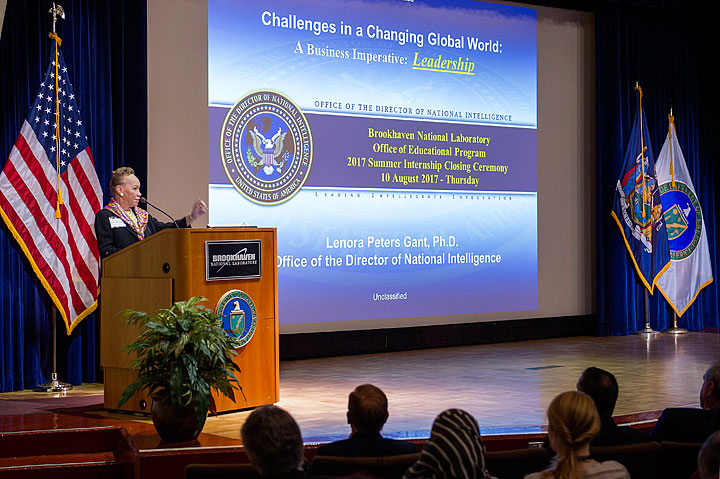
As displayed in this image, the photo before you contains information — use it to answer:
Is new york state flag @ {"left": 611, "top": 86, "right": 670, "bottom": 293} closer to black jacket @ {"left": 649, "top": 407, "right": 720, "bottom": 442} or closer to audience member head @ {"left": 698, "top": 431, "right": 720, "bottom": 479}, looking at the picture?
black jacket @ {"left": 649, "top": 407, "right": 720, "bottom": 442}

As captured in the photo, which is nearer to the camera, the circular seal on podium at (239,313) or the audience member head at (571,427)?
the audience member head at (571,427)

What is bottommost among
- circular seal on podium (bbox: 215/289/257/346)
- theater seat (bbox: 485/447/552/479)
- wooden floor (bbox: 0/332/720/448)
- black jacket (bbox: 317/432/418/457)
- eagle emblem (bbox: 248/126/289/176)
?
wooden floor (bbox: 0/332/720/448)

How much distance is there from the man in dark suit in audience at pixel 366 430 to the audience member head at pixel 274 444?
65cm

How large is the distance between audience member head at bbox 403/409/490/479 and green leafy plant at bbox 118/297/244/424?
2.25 meters

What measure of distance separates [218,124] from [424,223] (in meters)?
2.09

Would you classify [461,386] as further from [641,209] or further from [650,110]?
[650,110]

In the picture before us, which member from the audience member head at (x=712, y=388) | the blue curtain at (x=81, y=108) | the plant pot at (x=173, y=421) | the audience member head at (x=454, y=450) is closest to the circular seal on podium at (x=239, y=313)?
the plant pot at (x=173, y=421)

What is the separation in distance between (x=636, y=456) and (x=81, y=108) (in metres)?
5.11

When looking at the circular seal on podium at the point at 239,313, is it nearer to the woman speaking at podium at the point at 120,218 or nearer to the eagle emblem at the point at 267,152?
the woman speaking at podium at the point at 120,218

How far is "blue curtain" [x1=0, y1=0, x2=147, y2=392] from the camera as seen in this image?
6477 millimetres

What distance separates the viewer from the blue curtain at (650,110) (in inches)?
386

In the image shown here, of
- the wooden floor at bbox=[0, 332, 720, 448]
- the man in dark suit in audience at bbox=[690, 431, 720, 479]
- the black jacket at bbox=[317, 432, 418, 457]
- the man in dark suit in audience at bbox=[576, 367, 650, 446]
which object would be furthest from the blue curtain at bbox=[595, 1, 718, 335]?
the man in dark suit in audience at bbox=[690, 431, 720, 479]

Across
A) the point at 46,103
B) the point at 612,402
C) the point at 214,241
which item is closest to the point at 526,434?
the point at 612,402

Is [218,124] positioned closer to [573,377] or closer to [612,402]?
[573,377]
